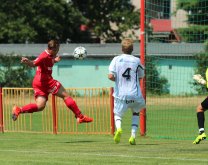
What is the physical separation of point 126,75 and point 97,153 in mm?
2078

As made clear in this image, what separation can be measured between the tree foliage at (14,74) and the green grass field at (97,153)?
3262cm

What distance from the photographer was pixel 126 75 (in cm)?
1445

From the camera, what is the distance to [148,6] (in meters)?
19.5

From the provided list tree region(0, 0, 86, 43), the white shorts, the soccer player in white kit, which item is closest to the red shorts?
the white shorts

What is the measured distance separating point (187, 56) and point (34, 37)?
118 feet

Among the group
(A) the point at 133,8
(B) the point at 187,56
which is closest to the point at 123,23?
(A) the point at 133,8

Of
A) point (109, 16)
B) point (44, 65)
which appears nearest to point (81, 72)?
point (109, 16)

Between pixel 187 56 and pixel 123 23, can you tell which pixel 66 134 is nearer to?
pixel 187 56

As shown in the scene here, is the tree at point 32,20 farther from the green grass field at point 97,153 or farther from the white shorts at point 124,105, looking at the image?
the white shorts at point 124,105

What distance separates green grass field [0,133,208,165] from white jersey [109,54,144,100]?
1.06 meters

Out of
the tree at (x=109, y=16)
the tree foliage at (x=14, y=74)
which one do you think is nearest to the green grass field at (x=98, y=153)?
the tree foliage at (x=14, y=74)

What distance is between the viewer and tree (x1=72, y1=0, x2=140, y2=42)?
66.1m

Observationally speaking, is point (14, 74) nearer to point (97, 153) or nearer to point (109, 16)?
point (109, 16)

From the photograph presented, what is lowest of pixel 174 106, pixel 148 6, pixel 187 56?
pixel 174 106
